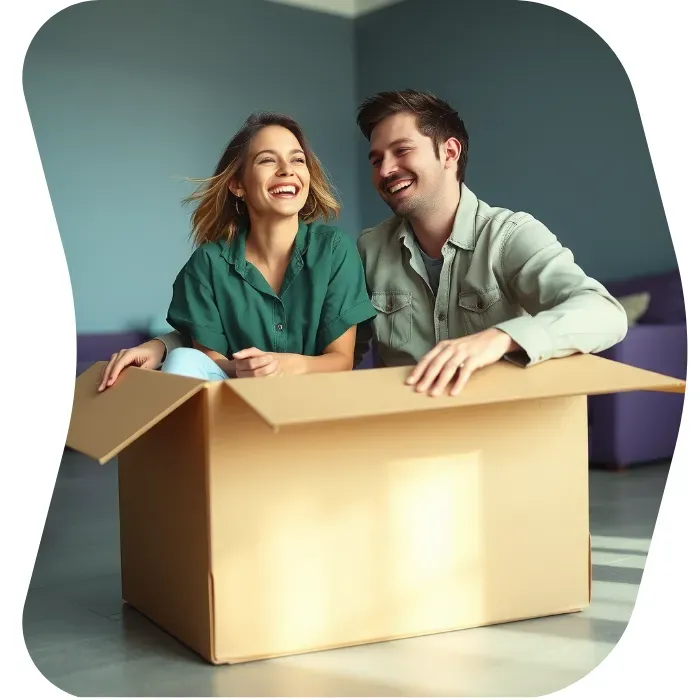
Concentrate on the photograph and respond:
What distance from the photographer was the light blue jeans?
4.07ft

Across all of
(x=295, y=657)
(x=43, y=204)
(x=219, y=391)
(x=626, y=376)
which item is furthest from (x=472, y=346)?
(x=43, y=204)

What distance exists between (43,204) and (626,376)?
2.44 ft

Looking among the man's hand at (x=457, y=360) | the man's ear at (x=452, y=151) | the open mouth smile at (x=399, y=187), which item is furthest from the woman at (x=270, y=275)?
the man's hand at (x=457, y=360)

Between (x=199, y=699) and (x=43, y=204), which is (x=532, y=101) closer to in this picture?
Answer: (x=43, y=204)

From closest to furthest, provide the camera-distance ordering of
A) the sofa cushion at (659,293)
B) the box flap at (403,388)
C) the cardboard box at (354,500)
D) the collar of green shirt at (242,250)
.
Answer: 1. the box flap at (403,388)
2. the cardboard box at (354,500)
3. the sofa cushion at (659,293)
4. the collar of green shirt at (242,250)

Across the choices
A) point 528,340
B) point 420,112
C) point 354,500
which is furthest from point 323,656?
point 420,112

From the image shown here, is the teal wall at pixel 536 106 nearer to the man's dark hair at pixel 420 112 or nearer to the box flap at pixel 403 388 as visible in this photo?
the man's dark hair at pixel 420 112

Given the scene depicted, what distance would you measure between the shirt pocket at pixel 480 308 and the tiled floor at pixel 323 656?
0.44 meters

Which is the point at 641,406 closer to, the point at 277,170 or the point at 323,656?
the point at 277,170

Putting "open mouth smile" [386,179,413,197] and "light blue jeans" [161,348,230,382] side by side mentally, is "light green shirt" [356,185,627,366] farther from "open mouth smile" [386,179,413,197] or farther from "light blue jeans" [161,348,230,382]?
"light blue jeans" [161,348,230,382]

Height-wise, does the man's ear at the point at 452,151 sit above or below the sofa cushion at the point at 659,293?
above

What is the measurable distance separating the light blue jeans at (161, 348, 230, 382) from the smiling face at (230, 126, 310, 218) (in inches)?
11.5

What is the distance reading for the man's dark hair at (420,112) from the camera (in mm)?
1453

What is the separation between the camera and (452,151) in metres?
1.51
